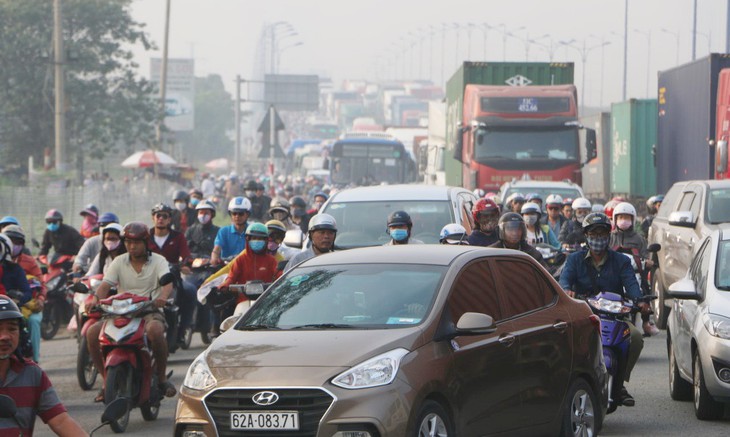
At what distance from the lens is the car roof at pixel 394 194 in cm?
1541

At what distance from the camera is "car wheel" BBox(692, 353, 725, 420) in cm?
1080

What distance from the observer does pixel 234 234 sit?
1569 centimetres

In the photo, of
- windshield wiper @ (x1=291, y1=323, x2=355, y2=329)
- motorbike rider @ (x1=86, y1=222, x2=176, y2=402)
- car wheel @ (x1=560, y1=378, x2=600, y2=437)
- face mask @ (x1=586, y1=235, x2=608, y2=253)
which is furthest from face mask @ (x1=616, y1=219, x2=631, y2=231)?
windshield wiper @ (x1=291, y1=323, x2=355, y2=329)

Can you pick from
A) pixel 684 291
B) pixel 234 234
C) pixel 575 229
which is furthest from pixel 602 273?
pixel 575 229

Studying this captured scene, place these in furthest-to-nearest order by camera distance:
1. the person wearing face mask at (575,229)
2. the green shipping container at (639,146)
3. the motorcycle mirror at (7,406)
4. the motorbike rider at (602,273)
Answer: the green shipping container at (639,146) < the person wearing face mask at (575,229) < the motorbike rider at (602,273) < the motorcycle mirror at (7,406)

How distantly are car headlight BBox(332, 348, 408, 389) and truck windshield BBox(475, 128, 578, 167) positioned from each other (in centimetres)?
2225

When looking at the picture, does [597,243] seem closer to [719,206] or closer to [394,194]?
[394,194]

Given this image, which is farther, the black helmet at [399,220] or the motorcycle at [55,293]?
the motorcycle at [55,293]

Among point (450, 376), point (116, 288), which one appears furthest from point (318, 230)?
point (450, 376)

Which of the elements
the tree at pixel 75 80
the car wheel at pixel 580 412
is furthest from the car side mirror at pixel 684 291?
the tree at pixel 75 80

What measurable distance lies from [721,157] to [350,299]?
14.3 meters

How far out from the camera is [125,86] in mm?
63281

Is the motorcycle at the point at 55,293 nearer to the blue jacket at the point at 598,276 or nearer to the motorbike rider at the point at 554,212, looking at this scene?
the motorbike rider at the point at 554,212

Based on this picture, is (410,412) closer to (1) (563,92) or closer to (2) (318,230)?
(2) (318,230)
